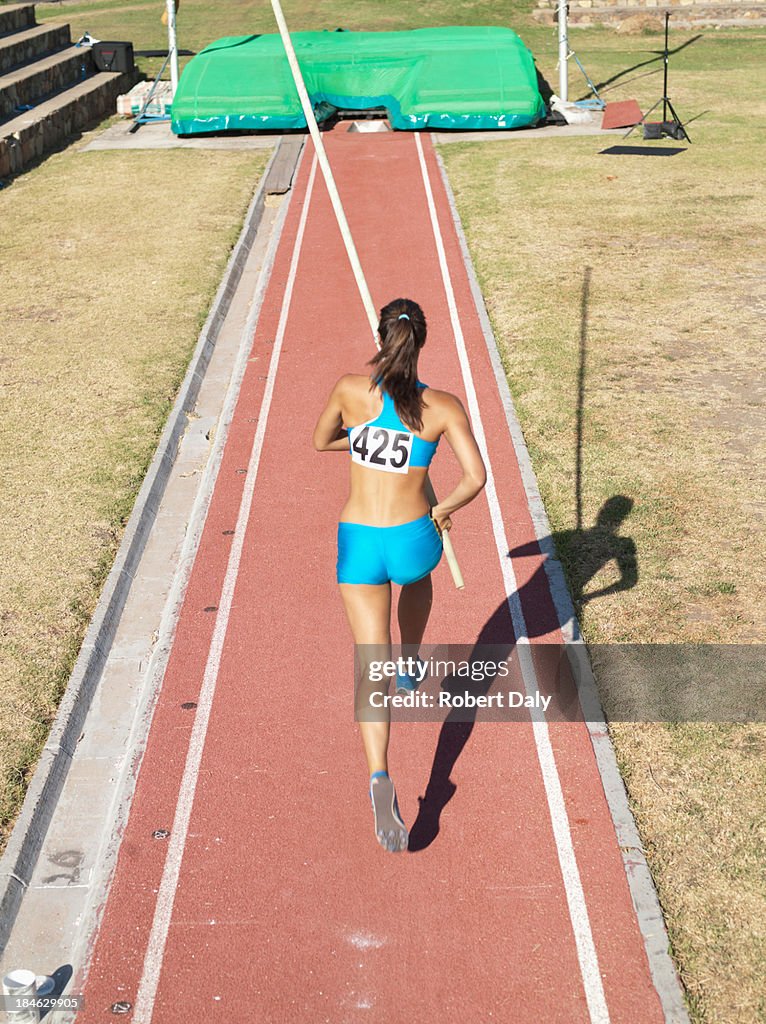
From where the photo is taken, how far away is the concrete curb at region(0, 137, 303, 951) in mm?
6469

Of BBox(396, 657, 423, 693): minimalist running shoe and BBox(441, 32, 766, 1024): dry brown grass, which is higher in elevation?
BBox(396, 657, 423, 693): minimalist running shoe

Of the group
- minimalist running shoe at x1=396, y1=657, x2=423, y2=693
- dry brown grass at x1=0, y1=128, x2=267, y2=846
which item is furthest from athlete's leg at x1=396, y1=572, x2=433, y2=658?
dry brown grass at x1=0, y1=128, x2=267, y2=846

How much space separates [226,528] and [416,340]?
453 centimetres

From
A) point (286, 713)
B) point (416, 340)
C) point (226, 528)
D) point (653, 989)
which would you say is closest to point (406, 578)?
point (416, 340)

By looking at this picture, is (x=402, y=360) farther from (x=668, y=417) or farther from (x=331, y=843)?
(x=668, y=417)

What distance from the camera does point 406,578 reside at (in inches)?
248

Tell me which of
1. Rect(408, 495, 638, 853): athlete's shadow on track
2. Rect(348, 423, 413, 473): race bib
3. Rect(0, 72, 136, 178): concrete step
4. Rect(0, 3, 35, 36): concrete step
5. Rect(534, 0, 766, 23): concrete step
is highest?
Rect(348, 423, 413, 473): race bib

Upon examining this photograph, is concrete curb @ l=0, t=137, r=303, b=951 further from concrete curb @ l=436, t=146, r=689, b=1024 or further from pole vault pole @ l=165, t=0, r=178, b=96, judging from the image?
pole vault pole @ l=165, t=0, r=178, b=96

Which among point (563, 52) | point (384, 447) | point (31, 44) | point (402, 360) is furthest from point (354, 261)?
point (31, 44)

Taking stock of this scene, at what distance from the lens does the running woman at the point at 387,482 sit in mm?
5969

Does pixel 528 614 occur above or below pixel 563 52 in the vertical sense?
above

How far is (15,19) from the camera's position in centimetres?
3512

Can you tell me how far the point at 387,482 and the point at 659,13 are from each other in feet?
141

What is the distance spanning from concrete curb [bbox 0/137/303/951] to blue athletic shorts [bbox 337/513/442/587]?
232cm
